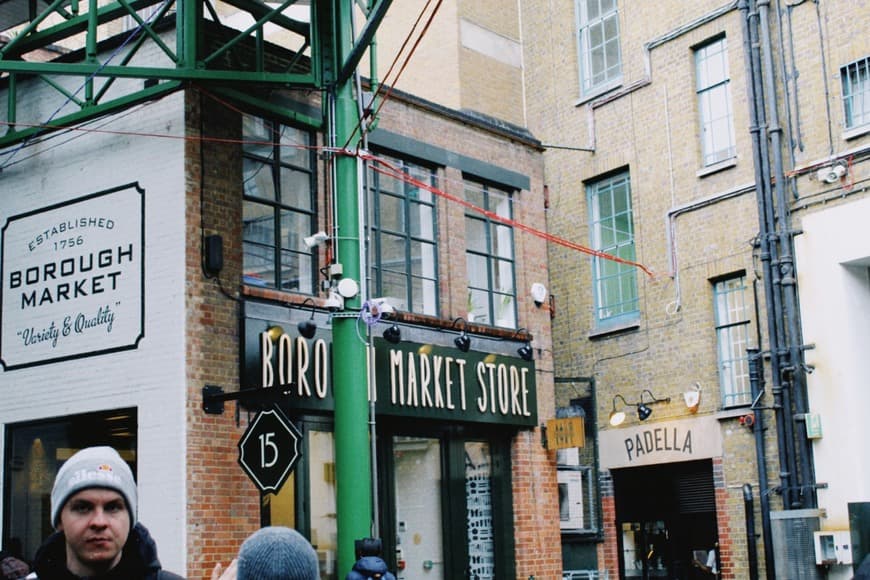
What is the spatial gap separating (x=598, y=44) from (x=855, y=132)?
5.84 meters

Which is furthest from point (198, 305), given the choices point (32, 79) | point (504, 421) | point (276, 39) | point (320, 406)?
point (276, 39)

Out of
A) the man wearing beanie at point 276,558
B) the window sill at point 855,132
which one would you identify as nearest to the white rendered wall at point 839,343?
the window sill at point 855,132

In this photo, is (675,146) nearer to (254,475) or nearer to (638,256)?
(638,256)

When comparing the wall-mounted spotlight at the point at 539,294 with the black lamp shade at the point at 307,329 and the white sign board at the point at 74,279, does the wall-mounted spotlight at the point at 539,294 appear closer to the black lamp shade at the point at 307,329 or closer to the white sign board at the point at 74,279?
the black lamp shade at the point at 307,329

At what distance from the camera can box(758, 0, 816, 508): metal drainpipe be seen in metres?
17.1

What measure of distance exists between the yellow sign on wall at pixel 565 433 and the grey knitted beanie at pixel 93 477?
12458 mm

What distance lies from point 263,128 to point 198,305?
2.38 metres

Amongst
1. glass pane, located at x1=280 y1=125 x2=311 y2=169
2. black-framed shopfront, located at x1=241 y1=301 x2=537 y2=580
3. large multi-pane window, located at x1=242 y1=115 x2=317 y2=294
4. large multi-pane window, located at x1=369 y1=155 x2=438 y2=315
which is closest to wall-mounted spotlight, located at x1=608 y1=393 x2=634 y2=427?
black-framed shopfront, located at x1=241 y1=301 x2=537 y2=580

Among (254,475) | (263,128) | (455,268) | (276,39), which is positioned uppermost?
(276,39)

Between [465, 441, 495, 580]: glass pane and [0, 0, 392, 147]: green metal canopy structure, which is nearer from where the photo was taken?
[0, 0, 392, 147]: green metal canopy structure

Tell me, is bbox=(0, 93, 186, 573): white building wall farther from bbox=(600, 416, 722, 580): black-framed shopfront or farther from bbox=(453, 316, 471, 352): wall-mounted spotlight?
bbox=(600, 416, 722, 580): black-framed shopfront

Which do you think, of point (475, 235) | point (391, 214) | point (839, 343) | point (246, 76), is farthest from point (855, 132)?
point (246, 76)

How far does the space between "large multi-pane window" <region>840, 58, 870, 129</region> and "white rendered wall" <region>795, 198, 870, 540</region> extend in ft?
4.23

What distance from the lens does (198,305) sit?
12289 mm
